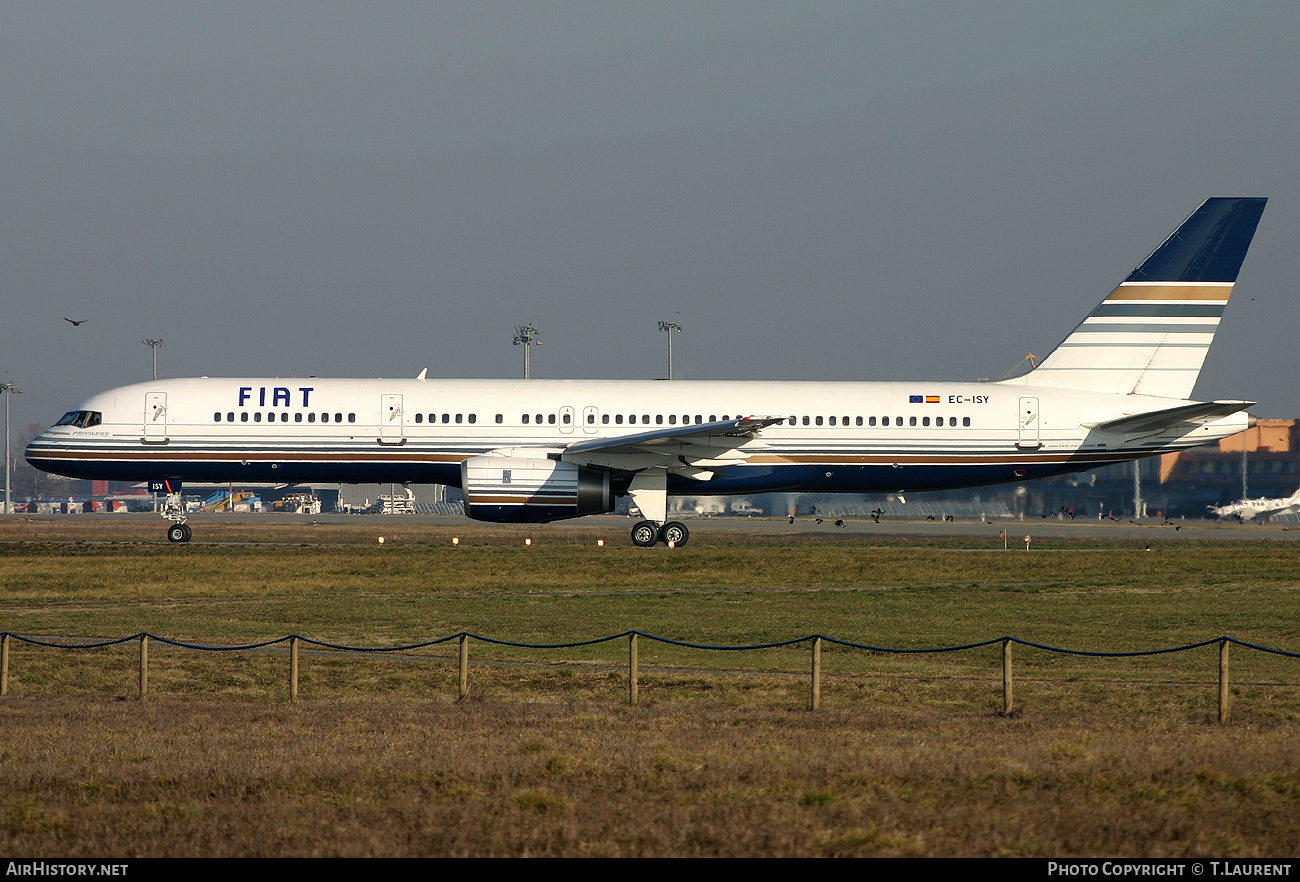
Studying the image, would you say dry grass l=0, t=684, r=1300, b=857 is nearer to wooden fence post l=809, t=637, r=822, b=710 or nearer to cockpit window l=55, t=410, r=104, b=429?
wooden fence post l=809, t=637, r=822, b=710

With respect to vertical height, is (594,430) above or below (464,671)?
above

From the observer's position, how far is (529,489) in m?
37.4

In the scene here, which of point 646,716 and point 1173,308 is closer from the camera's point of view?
point 646,716

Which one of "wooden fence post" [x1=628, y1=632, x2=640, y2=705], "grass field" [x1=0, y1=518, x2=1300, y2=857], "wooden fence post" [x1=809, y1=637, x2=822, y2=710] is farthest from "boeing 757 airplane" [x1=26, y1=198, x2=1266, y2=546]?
"wooden fence post" [x1=809, y1=637, x2=822, y2=710]

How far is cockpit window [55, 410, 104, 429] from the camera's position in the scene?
1587 inches

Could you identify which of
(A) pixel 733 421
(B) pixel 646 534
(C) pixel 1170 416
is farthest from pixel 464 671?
(C) pixel 1170 416

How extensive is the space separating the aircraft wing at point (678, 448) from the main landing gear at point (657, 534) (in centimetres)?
204

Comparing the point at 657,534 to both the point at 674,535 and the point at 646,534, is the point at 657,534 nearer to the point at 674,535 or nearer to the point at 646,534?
the point at 646,534

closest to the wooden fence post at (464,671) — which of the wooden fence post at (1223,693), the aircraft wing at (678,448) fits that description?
the wooden fence post at (1223,693)

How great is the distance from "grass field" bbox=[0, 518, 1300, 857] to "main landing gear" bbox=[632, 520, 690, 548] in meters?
4.66

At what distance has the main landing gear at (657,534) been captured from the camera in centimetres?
4016

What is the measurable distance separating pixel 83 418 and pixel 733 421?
801 inches

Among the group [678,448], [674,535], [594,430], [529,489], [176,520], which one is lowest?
[674,535]

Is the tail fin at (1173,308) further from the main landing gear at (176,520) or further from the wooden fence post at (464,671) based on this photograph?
the main landing gear at (176,520)
